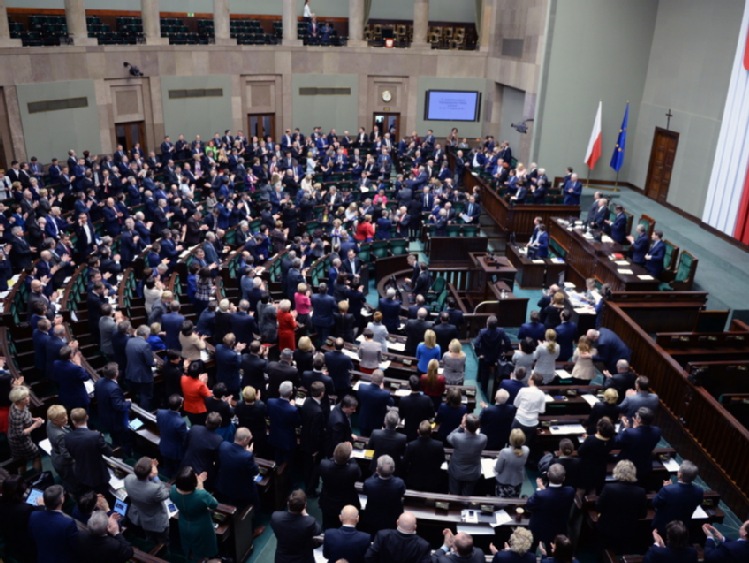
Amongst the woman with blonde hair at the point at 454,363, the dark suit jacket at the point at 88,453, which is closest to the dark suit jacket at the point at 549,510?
the woman with blonde hair at the point at 454,363

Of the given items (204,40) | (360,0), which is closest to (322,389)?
(204,40)

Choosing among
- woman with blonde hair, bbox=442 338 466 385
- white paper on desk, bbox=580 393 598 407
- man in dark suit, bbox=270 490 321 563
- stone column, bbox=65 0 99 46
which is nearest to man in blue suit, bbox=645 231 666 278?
white paper on desk, bbox=580 393 598 407

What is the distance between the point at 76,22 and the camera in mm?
18203

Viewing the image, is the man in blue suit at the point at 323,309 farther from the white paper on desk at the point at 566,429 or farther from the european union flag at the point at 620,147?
the european union flag at the point at 620,147

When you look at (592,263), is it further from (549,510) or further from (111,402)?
(111,402)

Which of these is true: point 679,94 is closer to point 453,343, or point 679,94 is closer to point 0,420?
point 453,343

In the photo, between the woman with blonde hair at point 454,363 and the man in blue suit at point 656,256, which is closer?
the woman with blonde hair at point 454,363

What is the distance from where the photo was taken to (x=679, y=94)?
1733 cm

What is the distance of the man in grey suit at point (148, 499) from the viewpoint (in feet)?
16.8

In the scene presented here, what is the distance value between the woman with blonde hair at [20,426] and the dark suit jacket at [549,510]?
4.73 metres

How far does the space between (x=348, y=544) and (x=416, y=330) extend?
14.5ft

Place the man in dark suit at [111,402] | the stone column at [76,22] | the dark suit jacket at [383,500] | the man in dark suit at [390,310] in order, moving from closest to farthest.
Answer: the dark suit jacket at [383,500] < the man in dark suit at [111,402] < the man in dark suit at [390,310] < the stone column at [76,22]

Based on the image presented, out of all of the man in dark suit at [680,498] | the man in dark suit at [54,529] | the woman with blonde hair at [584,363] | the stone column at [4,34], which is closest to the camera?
the man in dark suit at [54,529]

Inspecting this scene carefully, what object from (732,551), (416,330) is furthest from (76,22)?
(732,551)
